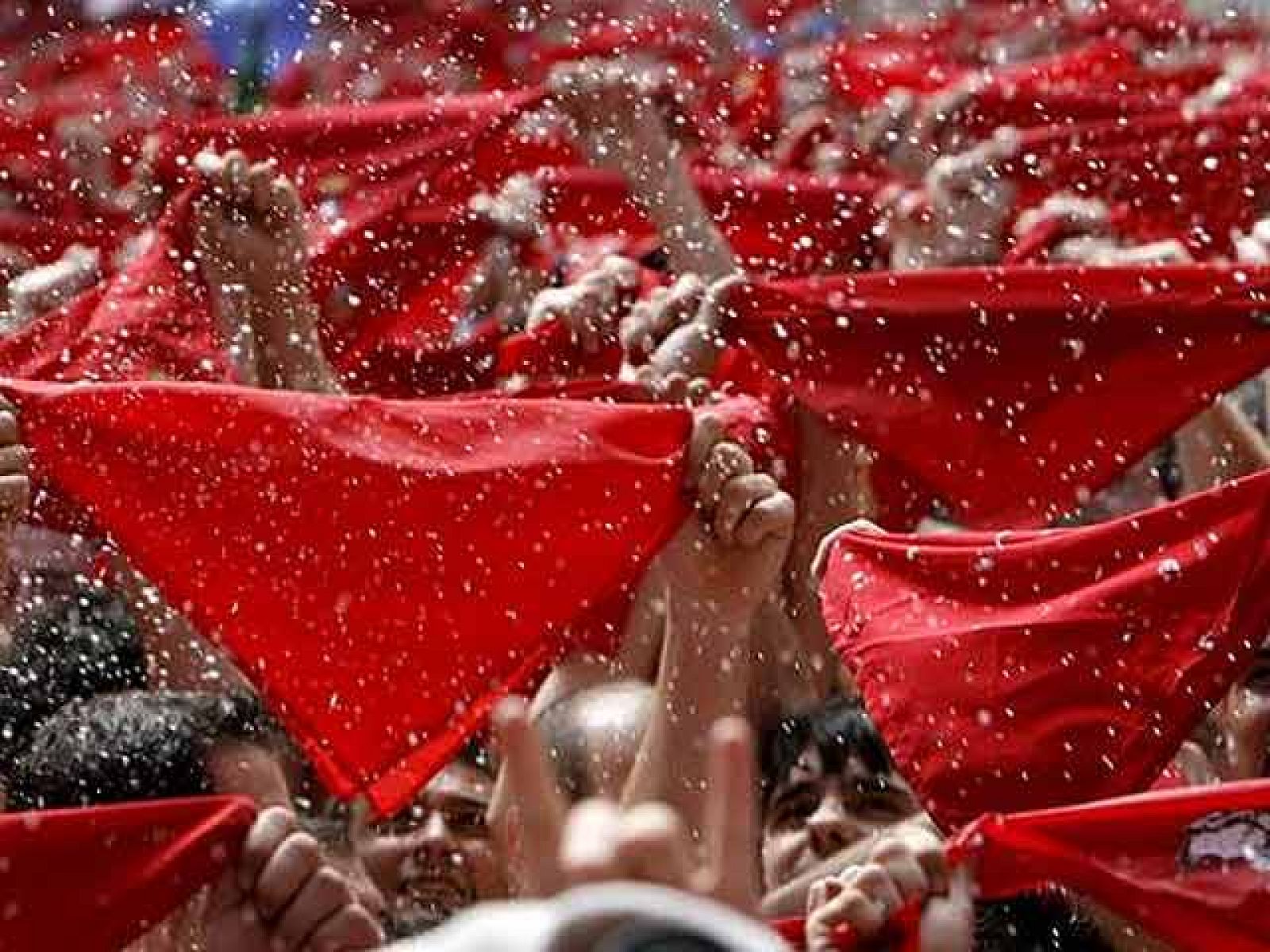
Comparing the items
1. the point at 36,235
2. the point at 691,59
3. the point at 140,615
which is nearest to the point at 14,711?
the point at 140,615

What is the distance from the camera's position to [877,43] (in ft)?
26.9

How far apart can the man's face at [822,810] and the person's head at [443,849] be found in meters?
0.38

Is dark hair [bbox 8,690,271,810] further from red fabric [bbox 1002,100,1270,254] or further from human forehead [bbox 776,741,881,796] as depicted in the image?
red fabric [bbox 1002,100,1270,254]

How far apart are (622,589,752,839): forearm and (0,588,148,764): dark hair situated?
80cm

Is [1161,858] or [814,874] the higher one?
[1161,858]

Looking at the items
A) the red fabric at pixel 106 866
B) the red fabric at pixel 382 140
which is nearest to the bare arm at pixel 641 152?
the red fabric at pixel 382 140

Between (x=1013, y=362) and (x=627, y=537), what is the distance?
90 cm

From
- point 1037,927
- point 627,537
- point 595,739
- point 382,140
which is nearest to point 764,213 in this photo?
point 382,140

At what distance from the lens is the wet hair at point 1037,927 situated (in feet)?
12.1

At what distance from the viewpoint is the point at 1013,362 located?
472cm

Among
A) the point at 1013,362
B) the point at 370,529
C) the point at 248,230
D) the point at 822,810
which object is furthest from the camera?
the point at 248,230

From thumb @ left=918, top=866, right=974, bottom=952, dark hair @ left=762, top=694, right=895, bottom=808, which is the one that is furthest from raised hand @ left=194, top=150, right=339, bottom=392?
thumb @ left=918, top=866, right=974, bottom=952

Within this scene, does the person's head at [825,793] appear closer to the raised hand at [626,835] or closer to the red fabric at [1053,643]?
the red fabric at [1053,643]

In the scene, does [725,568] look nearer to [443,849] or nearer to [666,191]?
[443,849]
